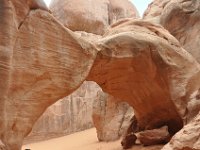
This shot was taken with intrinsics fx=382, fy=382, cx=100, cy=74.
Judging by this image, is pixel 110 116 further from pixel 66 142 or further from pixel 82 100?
pixel 82 100

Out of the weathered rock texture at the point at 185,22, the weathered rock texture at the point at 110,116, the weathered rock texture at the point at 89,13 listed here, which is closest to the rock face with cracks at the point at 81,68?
the weathered rock texture at the point at 110,116

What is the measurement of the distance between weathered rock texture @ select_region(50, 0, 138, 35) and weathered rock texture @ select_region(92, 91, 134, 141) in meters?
8.03

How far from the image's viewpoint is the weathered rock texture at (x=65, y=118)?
17.0 m

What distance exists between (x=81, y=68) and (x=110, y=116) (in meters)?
4.43

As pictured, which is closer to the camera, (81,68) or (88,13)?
(81,68)

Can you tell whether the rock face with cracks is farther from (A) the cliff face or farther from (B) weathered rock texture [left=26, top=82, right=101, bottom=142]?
(B) weathered rock texture [left=26, top=82, right=101, bottom=142]

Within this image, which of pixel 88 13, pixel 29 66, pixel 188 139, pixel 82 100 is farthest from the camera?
pixel 88 13

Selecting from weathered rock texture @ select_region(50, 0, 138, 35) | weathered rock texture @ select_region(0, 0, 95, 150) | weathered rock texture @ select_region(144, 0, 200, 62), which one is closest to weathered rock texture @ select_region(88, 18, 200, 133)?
weathered rock texture @ select_region(0, 0, 95, 150)

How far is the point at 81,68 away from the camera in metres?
7.36

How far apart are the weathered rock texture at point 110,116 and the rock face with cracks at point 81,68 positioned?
46.3 inches

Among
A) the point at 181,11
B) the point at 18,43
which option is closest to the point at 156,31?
the point at 181,11

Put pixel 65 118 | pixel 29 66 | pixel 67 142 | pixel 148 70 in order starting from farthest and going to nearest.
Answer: pixel 65 118 → pixel 67 142 → pixel 148 70 → pixel 29 66

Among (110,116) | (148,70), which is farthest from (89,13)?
(148,70)

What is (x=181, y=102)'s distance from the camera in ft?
27.8
